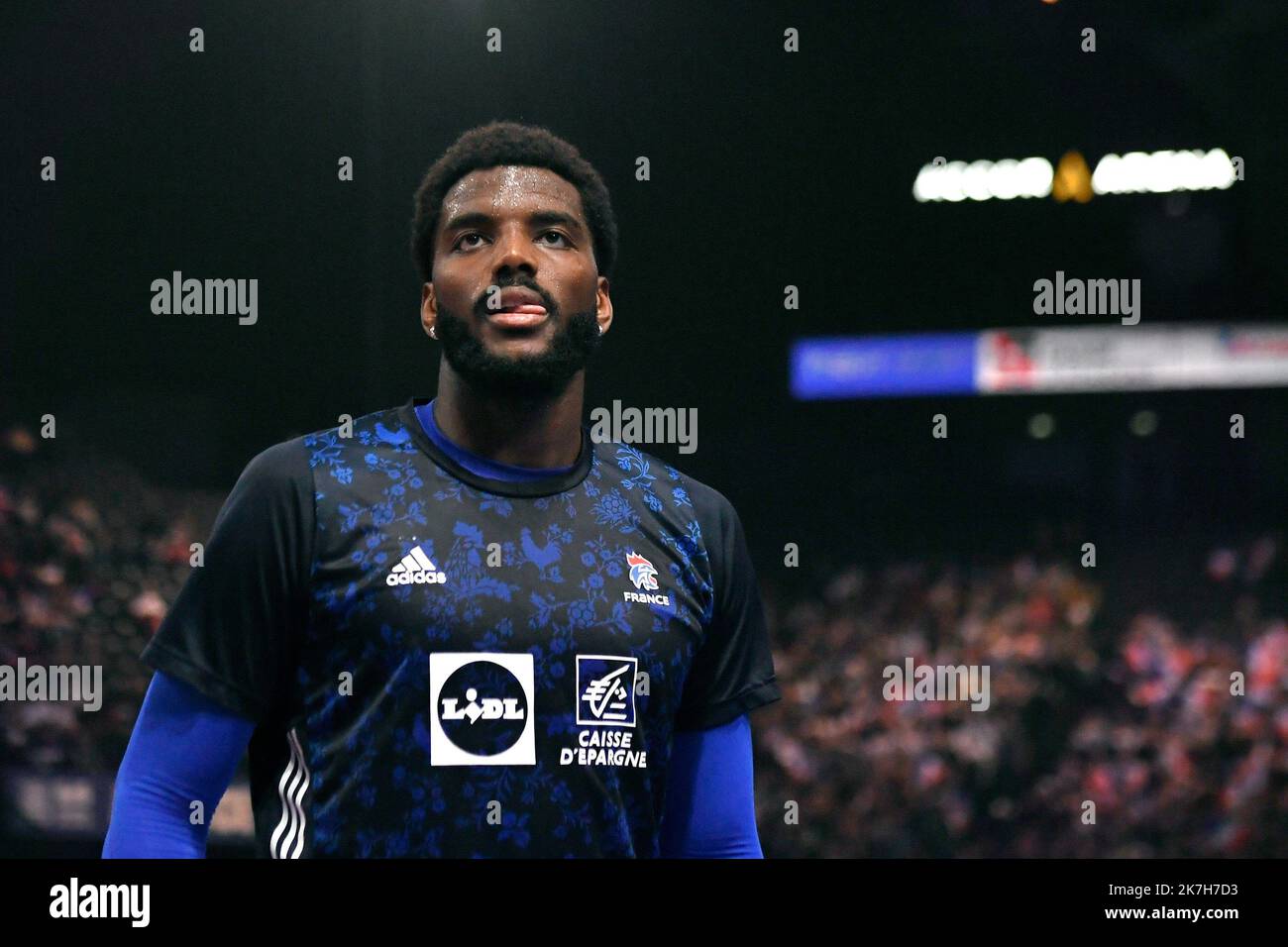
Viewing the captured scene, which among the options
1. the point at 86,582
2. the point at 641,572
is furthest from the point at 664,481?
the point at 86,582

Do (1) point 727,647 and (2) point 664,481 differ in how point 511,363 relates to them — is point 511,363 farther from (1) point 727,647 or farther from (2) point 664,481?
(1) point 727,647

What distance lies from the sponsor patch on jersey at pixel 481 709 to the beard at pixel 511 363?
1.54ft

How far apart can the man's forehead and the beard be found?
0.22m

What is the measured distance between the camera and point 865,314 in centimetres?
1165

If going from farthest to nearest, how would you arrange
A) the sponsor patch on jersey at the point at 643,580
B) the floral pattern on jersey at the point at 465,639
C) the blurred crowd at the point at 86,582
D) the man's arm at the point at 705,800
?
the blurred crowd at the point at 86,582
the man's arm at the point at 705,800
the sponsor patch on jersey at the point at 643,580
the floral pattern on jersey at the point at 465,639

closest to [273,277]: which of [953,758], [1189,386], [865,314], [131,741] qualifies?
[865,314]

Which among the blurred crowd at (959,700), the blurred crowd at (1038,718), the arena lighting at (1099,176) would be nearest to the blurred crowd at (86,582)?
the blurred crowd at (959,700)

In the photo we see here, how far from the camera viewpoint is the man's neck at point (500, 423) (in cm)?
245

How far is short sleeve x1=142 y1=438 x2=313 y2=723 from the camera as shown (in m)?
2.22

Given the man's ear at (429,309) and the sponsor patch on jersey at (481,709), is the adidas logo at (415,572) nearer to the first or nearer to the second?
the sponsor patch on jersey at (481,709)

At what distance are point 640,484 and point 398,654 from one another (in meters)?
0.58

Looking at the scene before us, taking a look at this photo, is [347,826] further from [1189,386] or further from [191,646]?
[1189,386]

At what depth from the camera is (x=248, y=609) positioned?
Result: 222 centimetres
